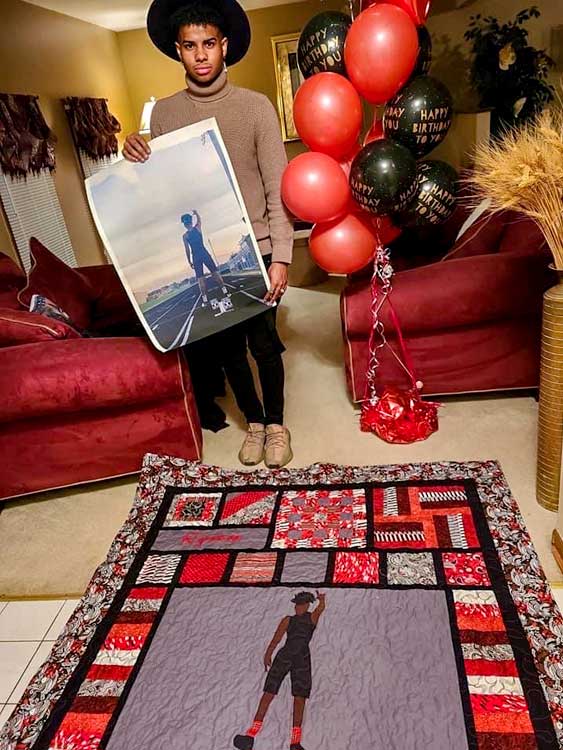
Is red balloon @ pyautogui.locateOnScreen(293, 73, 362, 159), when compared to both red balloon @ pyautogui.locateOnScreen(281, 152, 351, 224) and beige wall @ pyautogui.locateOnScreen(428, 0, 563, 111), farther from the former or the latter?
beige wall @ pyautogui.locateOnScreen(428, 0, 563, 111)

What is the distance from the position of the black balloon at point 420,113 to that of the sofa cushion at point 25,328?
1.35m

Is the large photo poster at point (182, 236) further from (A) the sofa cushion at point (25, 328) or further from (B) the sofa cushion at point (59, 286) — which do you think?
(B) the sofa cushion at point (59, 286)

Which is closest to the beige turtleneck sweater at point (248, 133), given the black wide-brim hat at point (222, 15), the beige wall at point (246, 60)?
the black wide-brim hat at point (222, 15)

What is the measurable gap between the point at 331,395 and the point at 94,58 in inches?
151

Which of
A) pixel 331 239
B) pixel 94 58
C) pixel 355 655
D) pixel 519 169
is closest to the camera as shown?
pixel 355 655

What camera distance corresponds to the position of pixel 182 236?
1817 mm

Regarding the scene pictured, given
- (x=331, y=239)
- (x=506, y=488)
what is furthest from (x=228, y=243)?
(x=506, y=488)

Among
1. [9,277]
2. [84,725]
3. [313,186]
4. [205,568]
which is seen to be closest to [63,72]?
[9,277]

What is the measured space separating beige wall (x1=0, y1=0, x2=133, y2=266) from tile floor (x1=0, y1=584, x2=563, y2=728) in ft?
8.29

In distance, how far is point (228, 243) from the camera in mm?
1832

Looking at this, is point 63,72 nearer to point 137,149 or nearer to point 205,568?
point 137,149

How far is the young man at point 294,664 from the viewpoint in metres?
1.21

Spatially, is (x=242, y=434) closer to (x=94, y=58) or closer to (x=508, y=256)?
(x=508, y=256)

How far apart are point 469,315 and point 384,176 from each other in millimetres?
684
